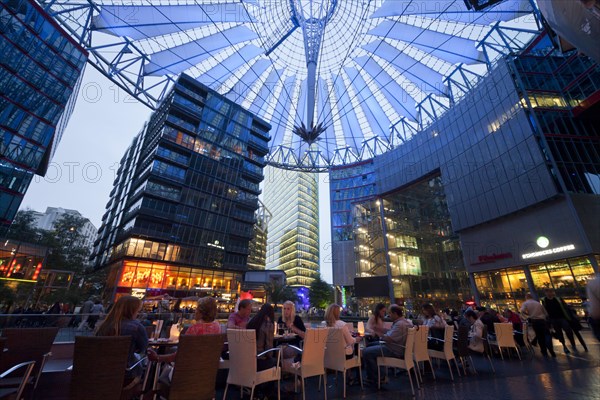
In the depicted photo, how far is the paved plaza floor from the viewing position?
4930 millimetres

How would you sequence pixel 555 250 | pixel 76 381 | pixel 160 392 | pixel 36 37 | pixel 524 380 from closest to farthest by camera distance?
pixel 76 381
pixel 160 392
pixel 524 380
pixel 555 250
pixel 36 37

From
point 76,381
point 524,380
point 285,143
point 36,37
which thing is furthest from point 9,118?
point 524,380

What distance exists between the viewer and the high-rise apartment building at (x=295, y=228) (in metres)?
98.2

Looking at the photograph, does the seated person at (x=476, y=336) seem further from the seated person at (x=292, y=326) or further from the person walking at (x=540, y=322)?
the seated person at (x=292, y=326)

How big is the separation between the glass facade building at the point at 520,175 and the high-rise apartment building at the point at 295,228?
65.5 metres

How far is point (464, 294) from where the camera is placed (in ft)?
106

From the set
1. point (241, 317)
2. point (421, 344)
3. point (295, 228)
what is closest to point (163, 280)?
point (241, 317)

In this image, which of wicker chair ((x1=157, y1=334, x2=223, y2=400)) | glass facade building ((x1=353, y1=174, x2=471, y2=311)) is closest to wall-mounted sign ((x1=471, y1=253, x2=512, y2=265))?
glass facade building ((x1=353, y1=174, x2=471, y2=311))

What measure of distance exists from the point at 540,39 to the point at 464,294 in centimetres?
2775

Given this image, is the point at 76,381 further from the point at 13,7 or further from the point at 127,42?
the point at 13,7

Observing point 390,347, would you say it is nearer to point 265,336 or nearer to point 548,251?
point 265,336

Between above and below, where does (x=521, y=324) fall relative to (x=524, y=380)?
above

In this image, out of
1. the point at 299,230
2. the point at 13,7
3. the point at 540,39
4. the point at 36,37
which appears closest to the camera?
the point at 540,39

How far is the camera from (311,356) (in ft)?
16.1
